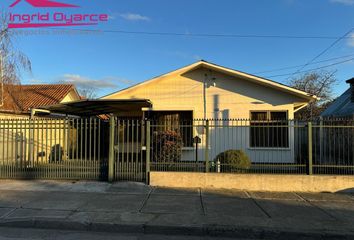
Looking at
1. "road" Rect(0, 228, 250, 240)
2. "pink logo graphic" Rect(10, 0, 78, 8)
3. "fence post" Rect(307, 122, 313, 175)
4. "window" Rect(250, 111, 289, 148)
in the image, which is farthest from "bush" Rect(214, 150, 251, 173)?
"pink logo graphic" Rect(10, 0, 78, 8)

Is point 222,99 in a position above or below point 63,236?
above

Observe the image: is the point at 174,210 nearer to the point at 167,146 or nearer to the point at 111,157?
the point at 111,157

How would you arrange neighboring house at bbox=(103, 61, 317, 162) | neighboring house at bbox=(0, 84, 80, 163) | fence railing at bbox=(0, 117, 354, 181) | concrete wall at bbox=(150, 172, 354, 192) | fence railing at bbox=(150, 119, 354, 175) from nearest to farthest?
concrete wall at bbox=(150, 172, 354, 192)
fence railing at bbox=(150, 119, 354, 175)
fence railing at bbox=(0, 117, 354, 181)
neighboring house at bbox=(0, 84, 80, 163)
neighboring house at bbox=(103, 61, 317, 162)

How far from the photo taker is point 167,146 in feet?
40.2

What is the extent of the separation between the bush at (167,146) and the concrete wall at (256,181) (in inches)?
54.5

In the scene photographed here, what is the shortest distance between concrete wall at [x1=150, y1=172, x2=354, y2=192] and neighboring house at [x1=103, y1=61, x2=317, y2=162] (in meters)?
4.41

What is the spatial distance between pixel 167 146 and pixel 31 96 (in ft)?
42.9

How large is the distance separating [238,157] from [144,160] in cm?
308

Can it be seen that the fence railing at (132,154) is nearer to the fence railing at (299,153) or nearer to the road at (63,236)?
the fence railing at (299,153)

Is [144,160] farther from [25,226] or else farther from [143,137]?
[25,226]

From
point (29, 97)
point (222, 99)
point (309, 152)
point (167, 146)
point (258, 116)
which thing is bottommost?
point (309, 152)

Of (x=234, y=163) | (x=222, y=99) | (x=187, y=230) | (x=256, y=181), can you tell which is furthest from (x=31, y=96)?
(x=187, y=230)

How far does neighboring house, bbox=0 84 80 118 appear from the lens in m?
17.8

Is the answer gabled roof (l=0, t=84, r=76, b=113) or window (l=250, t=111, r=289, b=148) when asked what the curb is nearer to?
window (l=250, t=111, r=289, b=148)
